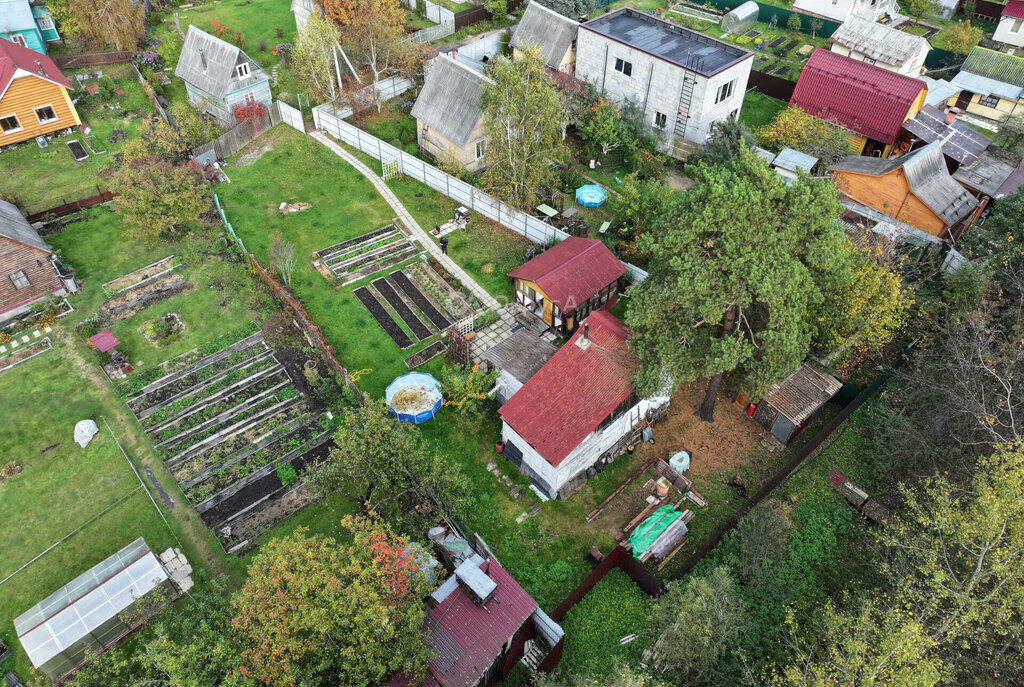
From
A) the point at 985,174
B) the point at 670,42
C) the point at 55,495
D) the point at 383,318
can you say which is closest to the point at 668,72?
the point at 670,42

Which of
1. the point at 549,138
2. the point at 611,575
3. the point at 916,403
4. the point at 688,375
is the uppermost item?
the point at 549,138

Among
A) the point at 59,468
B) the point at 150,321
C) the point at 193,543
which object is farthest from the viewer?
the point at 150,321

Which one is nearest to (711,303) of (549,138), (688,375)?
(688,375)

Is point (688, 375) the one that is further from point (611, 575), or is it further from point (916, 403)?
point (916, 403)

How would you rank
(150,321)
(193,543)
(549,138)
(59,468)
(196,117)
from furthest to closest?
(196,117) < (549,138) < (150,321) < (59,468) < (193,543)

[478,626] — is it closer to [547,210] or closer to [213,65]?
[547,210]

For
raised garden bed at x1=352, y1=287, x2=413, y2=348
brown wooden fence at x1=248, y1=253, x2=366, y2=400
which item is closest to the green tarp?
brown wooden fence at x1=248, y1=253, x2=366, y2=400

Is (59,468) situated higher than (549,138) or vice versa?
(549,138)
